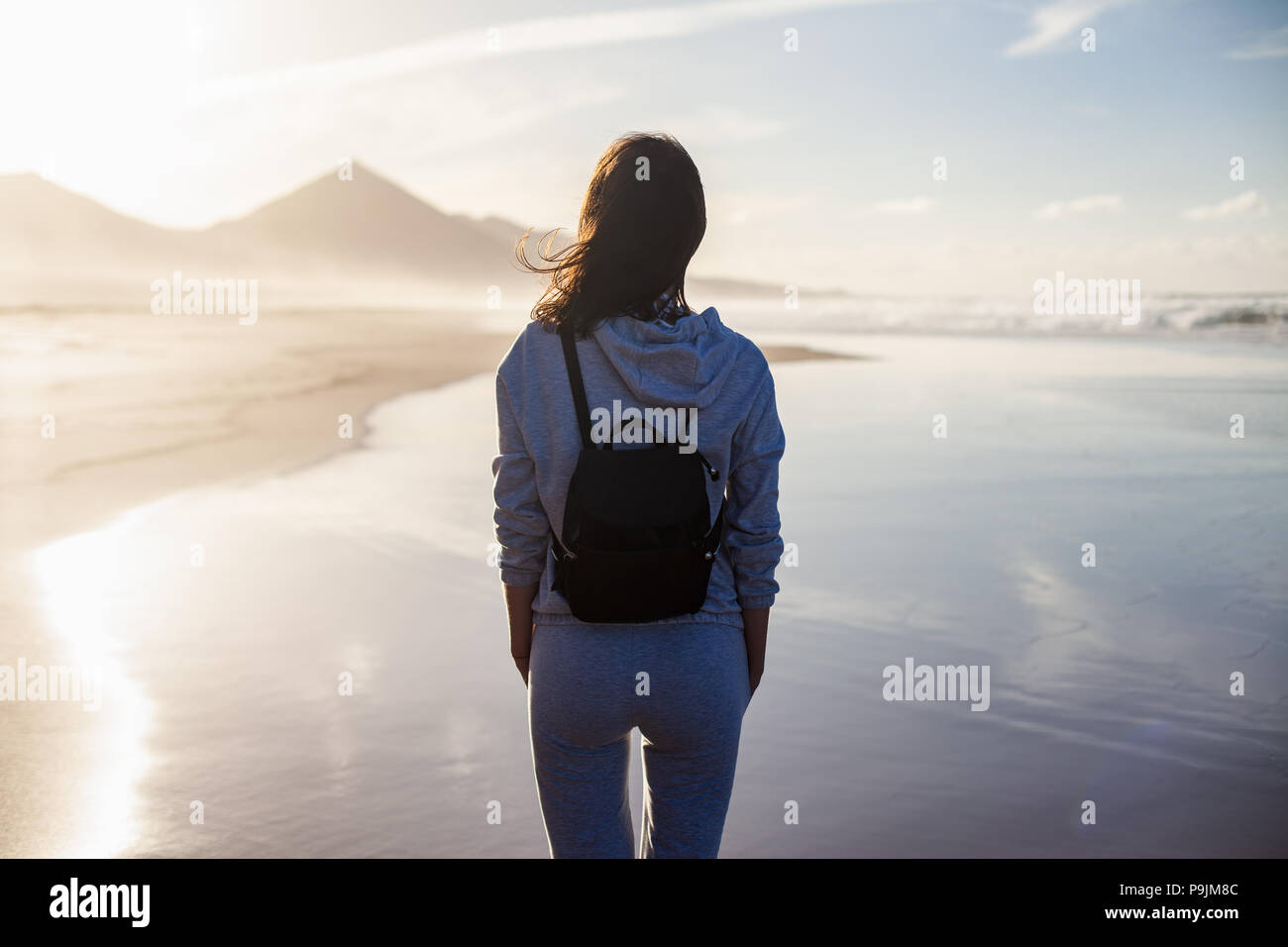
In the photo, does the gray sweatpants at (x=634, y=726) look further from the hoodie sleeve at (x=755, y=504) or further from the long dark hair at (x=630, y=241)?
the long dark hair at (x=630, y=241)

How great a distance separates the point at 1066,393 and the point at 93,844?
10.7 meters

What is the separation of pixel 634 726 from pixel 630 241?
769mm

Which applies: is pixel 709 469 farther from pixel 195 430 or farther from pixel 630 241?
pixel 195 430

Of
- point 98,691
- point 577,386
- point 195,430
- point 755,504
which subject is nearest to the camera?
point 577,386

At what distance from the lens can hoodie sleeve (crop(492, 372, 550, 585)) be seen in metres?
1.69

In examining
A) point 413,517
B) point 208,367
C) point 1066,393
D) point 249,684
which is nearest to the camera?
point 249,684

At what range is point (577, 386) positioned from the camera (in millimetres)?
1608

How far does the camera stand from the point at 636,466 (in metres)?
1.60

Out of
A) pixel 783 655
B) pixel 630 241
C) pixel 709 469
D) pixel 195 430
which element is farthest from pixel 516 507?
pixel 195 430
